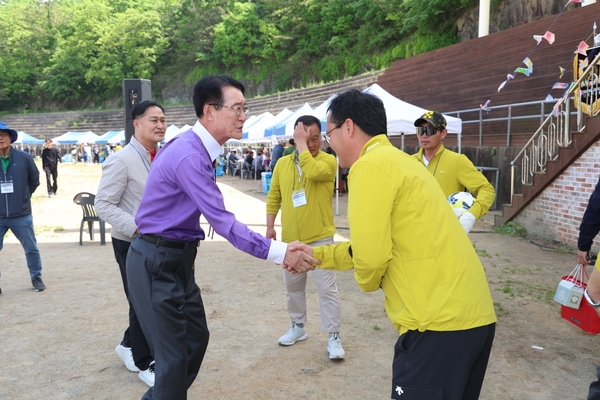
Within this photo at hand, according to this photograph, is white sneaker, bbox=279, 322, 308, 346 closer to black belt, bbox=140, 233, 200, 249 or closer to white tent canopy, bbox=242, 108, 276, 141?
black belt, bbox=140, 233, 200, 249

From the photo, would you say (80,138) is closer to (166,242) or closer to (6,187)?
(6,187)

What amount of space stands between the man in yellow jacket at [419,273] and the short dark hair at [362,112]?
0.17 metres

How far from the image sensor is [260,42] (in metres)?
51.5

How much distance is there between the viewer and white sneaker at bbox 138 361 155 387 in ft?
12.1

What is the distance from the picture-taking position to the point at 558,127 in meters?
9.25

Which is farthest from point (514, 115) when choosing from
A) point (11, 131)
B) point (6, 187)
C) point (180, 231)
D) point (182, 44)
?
point (182, 44)

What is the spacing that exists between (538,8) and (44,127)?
51.8 m

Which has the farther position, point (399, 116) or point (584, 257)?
point (399, 116)

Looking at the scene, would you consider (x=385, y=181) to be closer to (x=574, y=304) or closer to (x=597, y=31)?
(x=574, y=304)

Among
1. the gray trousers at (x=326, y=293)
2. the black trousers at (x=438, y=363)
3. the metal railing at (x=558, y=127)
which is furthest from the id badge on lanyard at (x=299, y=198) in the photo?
the metal railing at (x=558, y=127)

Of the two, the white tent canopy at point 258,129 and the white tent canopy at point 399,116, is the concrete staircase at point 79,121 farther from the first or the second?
the white tent canopy at point 399,116

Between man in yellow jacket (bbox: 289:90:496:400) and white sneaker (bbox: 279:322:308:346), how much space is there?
8.35 feet

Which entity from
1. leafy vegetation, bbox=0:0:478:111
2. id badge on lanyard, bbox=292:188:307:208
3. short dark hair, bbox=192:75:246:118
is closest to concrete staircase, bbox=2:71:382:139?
leafy vegetation, bbox=0:0:478:111

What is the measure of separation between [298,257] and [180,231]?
0.63 metres
